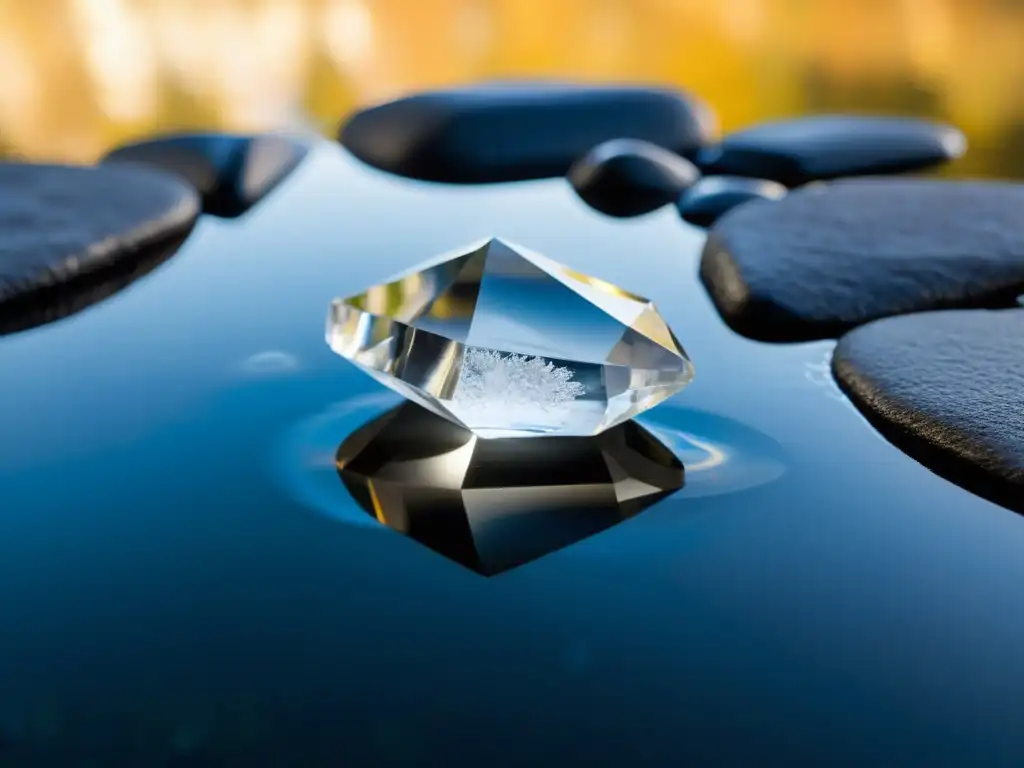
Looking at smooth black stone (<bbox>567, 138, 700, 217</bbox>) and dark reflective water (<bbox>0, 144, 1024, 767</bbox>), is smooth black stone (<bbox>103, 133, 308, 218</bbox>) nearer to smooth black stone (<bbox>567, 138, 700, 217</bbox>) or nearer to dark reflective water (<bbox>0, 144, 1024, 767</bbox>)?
smooth black stone (<bbox>567, 138, 700, 217</bbox>)

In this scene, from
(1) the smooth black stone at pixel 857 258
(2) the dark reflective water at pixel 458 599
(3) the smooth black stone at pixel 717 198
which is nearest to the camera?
(2) the dark reflective water at pixel 458 599

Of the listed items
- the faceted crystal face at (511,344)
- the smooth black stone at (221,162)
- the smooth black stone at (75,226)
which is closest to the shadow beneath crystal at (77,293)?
the smooth black stone at (75,226)

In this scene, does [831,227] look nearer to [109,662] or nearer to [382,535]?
[382,535]

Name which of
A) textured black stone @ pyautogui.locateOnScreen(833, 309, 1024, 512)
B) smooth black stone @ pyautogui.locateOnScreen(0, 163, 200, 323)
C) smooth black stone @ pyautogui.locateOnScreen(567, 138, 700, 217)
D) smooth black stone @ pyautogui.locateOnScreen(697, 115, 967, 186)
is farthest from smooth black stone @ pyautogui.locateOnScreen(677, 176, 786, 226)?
smooth black stone @ pyautogui.locateOnScreen(0, 163, 200, 323)

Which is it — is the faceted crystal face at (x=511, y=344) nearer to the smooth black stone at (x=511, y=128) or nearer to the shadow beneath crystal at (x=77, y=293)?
the shadow beneath crystal at (x=77, y=293)

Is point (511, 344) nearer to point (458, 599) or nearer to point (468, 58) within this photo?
point (458, 599)
